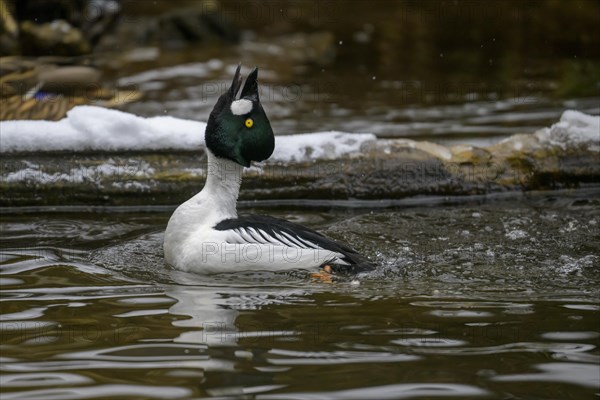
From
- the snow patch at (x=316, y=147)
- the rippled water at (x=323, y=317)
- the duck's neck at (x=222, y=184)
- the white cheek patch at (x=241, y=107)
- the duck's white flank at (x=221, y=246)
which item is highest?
the white cheek patch at (x=241, y=107)

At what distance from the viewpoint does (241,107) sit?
6688 mm

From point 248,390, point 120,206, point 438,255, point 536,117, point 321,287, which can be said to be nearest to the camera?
point 248,390

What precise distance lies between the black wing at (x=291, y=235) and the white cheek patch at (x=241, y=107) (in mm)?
762

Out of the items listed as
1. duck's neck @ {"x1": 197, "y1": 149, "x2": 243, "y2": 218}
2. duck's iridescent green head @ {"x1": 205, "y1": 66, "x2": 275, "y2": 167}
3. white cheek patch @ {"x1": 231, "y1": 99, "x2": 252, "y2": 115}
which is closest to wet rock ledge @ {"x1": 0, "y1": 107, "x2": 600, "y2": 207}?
duck's neck @ {"x1": 197, "y1": 149, "x2": 243, "y2": 218}

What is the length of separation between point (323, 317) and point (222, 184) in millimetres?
1699

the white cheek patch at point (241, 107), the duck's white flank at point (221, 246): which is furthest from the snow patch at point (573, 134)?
the white cheek patch at point (241, 107)

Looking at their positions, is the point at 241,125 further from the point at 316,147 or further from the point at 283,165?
the point at 316,147

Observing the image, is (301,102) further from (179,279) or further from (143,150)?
(179,279)

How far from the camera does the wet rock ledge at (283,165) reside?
8.70 meters

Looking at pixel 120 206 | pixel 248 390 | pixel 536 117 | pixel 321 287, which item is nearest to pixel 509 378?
pixel 248 390

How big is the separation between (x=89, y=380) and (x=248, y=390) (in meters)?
0.80

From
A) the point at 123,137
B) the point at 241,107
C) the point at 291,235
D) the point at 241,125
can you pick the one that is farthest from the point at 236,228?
the point at 123,137

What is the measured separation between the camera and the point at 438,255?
705cm

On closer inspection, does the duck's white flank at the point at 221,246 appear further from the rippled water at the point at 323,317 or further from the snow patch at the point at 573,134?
the snow patch at the point at 573,134
